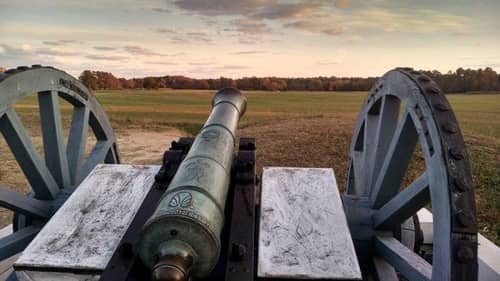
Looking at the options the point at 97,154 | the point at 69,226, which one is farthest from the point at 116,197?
the point at 97,154

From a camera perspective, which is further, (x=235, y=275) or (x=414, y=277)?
(x=414, y=277)

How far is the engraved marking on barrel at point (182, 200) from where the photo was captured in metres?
2.13

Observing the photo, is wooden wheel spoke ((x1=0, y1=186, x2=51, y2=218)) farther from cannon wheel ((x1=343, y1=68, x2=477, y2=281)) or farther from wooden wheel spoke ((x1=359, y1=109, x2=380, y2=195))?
wooden wheel spoke ((x1=359, y1=109, x2=380, y2=195))

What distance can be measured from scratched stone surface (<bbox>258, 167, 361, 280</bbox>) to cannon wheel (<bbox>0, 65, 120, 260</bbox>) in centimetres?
167

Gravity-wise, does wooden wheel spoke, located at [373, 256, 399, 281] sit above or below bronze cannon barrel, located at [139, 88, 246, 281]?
below

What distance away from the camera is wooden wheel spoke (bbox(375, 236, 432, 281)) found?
2689mm

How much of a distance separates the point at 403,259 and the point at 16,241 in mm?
2575

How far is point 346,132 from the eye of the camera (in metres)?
14.2

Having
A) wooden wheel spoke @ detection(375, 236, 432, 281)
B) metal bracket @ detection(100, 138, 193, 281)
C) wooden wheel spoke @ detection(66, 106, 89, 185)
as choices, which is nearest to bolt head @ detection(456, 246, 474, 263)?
wooden wheel spoke @ detection(375, 236, 432, 281)

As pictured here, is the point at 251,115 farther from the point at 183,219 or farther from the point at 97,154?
the point at 183,219

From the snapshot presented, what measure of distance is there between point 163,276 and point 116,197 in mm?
1383

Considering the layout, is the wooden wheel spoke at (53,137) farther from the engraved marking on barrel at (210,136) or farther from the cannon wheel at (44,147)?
the engraved marking on barrel at (210,136)

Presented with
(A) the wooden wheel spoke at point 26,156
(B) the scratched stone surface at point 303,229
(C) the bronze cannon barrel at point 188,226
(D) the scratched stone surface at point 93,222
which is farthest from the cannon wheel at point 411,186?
(A) the wooden wheel spoke at point 26,156

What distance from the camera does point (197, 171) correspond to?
8.13 ft
